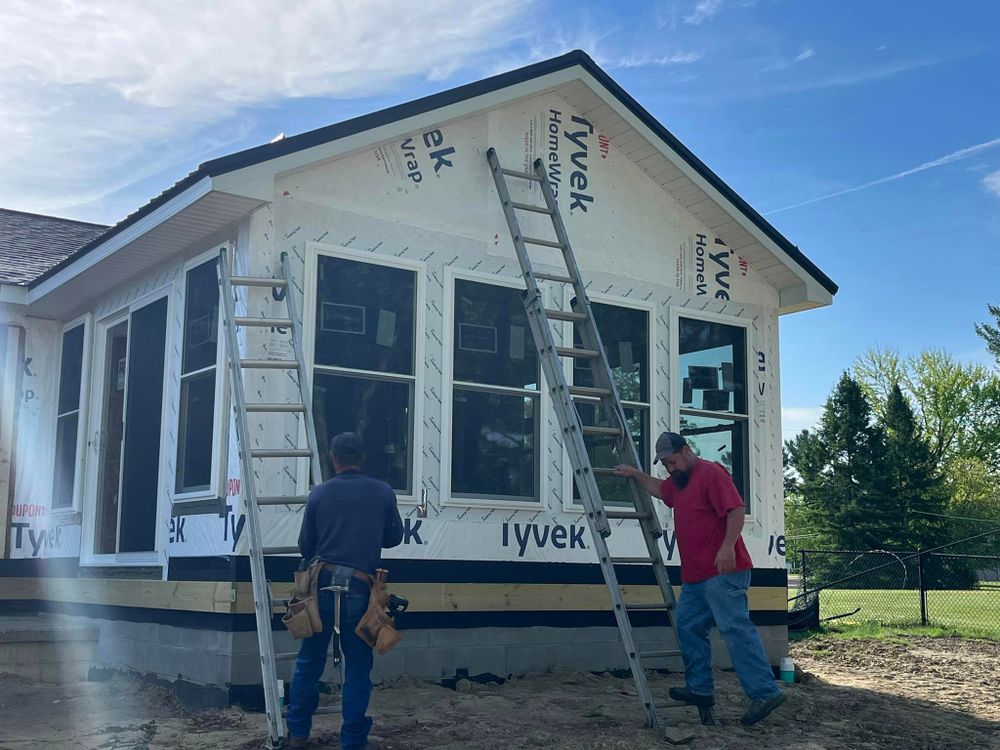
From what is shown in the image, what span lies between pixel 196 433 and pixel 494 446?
2443mm

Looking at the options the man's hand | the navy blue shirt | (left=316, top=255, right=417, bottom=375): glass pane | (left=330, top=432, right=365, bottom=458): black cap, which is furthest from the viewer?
(left=316, top=255, right=417, bottom=375): glass pane

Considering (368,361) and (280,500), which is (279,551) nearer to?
(280,500)

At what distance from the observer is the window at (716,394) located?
33.7 feet

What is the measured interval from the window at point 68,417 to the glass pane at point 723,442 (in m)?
6.14

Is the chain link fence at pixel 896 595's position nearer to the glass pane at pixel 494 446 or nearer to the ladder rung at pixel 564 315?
the glass pane at pixel 494 446

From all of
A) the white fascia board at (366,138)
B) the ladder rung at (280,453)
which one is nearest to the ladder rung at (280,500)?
the ladder rung at (280,453)

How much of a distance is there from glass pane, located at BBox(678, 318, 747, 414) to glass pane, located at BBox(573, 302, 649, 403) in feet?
1.49

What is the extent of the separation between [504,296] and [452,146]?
1.35m

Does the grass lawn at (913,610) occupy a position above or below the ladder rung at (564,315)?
below

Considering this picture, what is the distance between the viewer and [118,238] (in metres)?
8.91

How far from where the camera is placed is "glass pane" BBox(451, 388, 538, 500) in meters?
8.88

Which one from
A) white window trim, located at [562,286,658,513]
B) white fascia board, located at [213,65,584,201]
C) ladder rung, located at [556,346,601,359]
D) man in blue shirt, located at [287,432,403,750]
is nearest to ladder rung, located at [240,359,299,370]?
white fascia board, located at [213,65,584,201]

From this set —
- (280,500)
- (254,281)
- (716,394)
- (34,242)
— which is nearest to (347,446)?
(280,500)

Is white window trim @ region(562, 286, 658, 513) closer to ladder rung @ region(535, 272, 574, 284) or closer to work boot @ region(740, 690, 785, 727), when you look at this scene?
ladder rung @ region(535, 272, 574, 284)
